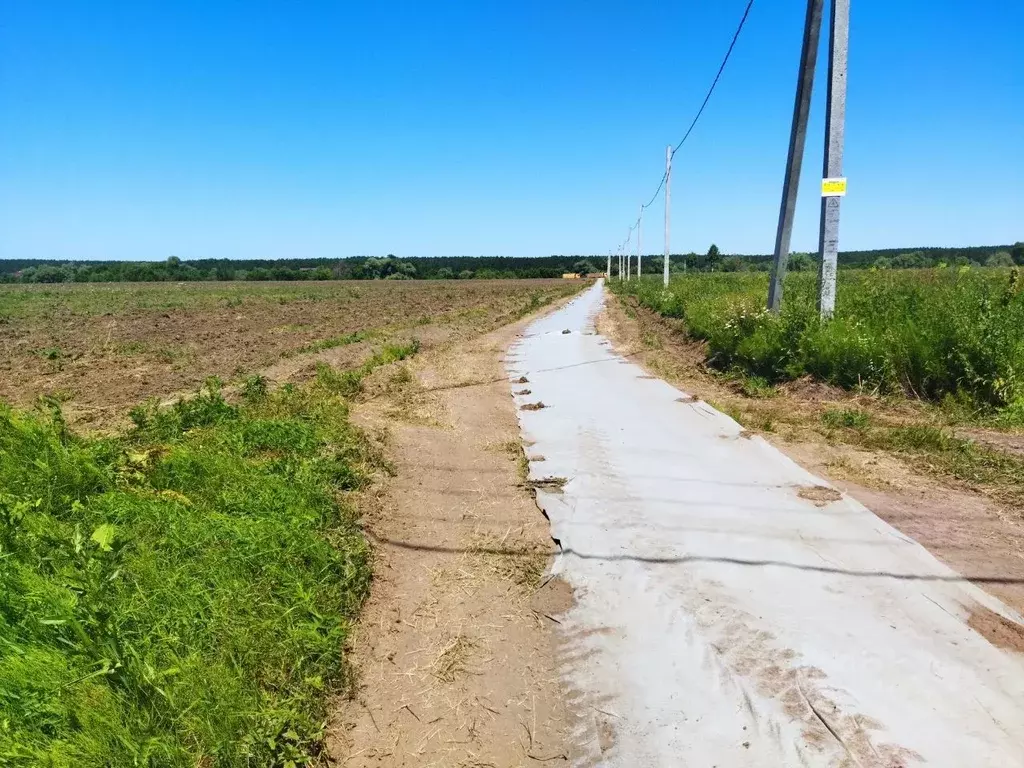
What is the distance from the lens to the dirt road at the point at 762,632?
2.27 metres

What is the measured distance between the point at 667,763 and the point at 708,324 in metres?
10.7

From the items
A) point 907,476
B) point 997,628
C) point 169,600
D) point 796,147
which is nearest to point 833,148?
point 796,147

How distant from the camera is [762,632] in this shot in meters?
2.91

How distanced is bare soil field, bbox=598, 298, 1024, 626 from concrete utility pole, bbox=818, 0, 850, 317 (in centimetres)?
200

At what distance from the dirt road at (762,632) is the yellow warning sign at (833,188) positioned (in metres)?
5.12

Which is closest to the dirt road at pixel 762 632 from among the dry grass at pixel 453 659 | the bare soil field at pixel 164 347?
the dry grass at pixel 453 659

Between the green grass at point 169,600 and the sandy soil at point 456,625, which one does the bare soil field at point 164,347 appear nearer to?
the green grass at point 169,600

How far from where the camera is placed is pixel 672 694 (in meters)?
2.57

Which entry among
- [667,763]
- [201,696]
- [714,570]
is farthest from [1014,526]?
[201,696]

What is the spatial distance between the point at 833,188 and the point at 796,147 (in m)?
1.48

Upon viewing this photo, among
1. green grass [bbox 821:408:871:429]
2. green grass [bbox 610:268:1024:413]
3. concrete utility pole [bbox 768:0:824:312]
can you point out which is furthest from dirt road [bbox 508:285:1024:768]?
concrete utility pole [bbox 768:0:824:312]

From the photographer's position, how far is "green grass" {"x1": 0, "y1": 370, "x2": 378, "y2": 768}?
7.45ft

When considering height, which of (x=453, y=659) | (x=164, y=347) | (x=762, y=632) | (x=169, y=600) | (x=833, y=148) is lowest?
(x=453, y=659)

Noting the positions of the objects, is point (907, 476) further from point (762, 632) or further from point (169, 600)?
point (169, 600)
